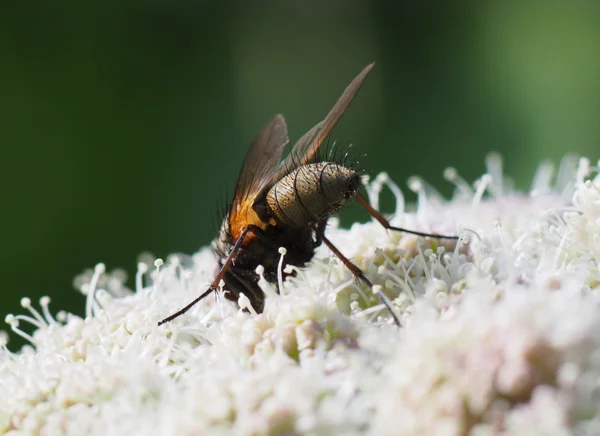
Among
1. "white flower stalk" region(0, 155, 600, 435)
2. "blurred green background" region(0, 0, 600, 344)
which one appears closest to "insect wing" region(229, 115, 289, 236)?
"white flower stalk" region(0, 155, 600, 435)

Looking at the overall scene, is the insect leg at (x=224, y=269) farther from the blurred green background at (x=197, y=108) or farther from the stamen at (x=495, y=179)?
the blurred green background at (x=197, y=108)

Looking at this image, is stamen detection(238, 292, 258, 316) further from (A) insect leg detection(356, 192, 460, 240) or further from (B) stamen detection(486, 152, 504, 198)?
(B) stamen detection(486, 152, 504, 198)

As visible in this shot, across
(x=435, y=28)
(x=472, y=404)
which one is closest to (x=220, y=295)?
(x=472, y=404)

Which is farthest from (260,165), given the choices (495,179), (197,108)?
(197,108)

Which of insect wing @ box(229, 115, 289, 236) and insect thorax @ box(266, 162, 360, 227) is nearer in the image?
insect thorax @ box(266, 162, 360, 227)

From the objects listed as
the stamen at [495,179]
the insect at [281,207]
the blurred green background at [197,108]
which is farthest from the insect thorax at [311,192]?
the blurred green background at [197,108]

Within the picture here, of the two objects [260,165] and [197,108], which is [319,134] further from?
[197,108]
